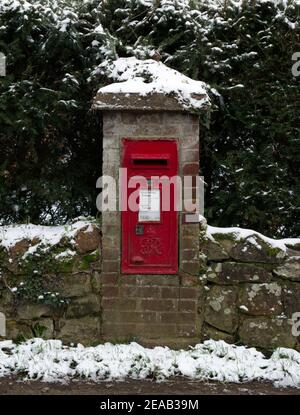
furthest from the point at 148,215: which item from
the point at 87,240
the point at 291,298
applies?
the point at 291,298

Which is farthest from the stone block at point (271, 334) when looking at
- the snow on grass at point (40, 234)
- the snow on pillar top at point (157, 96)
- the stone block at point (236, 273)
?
the snow on pillar top at point (157, 96)

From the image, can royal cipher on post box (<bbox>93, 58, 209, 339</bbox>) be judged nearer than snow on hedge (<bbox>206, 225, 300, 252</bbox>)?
Yes

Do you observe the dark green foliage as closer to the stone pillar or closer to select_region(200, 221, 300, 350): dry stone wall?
select_region(200, 221, 300, 350): dry stone wall

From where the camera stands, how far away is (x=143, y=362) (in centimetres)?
455

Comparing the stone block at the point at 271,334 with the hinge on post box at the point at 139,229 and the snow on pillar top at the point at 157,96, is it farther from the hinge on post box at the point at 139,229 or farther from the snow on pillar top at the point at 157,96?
the snow on pillar top at the point at 157,96

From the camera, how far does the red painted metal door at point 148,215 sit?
16.1ft

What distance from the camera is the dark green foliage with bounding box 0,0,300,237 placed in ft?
18.7

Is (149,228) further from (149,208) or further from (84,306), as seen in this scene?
(84,306)

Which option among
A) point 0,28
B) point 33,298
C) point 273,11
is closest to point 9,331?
point 33,298

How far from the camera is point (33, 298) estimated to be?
4957mm

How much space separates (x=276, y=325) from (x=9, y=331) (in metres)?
2.32

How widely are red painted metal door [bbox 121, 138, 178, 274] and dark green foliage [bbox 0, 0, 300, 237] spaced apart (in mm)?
1016

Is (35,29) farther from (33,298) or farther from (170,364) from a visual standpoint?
(170,364)

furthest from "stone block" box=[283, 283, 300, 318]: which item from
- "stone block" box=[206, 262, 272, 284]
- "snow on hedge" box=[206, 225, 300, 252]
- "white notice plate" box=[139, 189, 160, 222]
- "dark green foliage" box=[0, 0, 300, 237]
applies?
"white notice plate" box=[139, 189, 160, 222]
